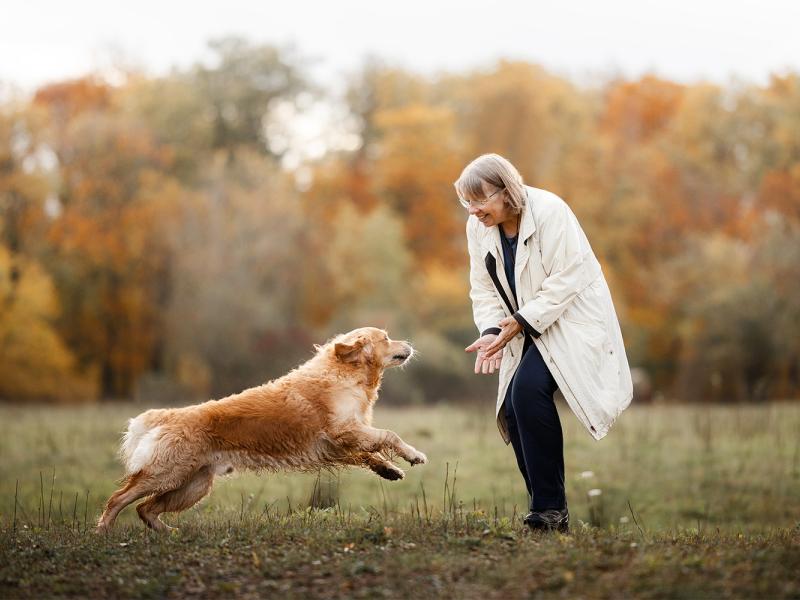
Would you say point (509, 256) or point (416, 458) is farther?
point (416, 458)

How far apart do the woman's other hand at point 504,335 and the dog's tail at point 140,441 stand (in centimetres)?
247

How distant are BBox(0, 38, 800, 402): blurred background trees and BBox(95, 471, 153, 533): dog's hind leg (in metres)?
19.8

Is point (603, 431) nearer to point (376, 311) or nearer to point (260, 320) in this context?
point (260, 320)

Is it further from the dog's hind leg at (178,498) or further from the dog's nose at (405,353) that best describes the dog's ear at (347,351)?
the dog's hind leg at (178,498)

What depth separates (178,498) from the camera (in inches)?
288

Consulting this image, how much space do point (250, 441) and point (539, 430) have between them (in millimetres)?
2122

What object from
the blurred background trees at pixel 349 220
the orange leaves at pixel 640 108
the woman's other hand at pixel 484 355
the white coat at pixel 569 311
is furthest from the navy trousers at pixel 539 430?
the orange leaves at pixel 640 108

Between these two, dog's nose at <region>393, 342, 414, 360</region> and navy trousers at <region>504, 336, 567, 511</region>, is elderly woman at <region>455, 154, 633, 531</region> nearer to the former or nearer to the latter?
navy trousers at <region>504, 336, 567, 511</region>

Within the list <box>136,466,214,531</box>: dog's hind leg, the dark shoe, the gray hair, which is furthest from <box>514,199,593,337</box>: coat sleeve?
<box>136,466,214,531</box>: dog's hind leg

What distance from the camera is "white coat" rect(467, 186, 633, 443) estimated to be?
6250 millimetres

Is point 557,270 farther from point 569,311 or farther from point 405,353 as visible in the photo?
point 405,353

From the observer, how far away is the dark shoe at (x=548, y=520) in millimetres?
6270

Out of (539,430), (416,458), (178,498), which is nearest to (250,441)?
(178,498)

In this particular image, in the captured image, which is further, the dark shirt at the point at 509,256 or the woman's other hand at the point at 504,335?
the dark shirt at the point at 509,256
